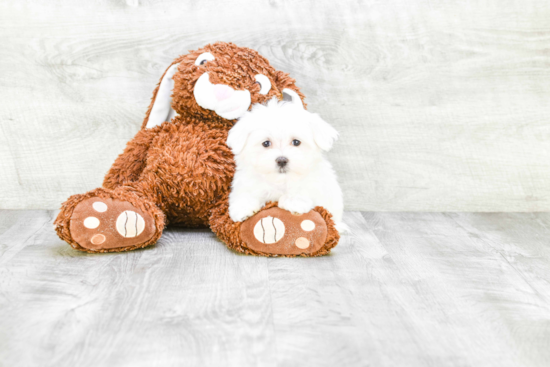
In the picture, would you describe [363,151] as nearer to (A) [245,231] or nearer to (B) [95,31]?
(A) [245,231]

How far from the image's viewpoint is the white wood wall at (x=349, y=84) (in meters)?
1.73

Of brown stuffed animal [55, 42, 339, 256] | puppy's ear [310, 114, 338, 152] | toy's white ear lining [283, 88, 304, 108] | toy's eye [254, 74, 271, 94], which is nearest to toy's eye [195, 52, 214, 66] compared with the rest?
brown stuffed animal [55, 42, 339, 256]

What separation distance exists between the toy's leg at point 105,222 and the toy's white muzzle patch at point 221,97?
32 cm

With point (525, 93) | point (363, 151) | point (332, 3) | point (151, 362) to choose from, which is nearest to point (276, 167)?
point (151, 362)

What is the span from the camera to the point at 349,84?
180 centimetres

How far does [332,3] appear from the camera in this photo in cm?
176

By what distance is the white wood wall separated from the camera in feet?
5.67

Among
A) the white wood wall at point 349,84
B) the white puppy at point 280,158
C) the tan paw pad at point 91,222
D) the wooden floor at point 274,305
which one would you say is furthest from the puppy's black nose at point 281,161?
the white wood wall at point 349,84

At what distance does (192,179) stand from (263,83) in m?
0.32

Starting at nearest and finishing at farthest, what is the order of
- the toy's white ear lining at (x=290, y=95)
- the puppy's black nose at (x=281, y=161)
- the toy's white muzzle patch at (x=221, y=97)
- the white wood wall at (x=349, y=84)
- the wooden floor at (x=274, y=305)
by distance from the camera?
1. the wooden floor at (x=274, y=305)
2. the puppy's black nose at (x=281, y=161)
3. the toy's white muzzle patch at (x=221, y=97)
4. the toy's white ear lining at (x=290, y=95)
5. the white wood wall at (x=349, y=84)

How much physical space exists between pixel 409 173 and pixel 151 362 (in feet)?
4.35

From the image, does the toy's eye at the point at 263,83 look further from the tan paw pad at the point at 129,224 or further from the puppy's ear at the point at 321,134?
the tan paw pad at the point at 129,224

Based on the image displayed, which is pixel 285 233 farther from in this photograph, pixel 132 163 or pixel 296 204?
pixel 132 163

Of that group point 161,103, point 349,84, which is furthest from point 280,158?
point 349,84
